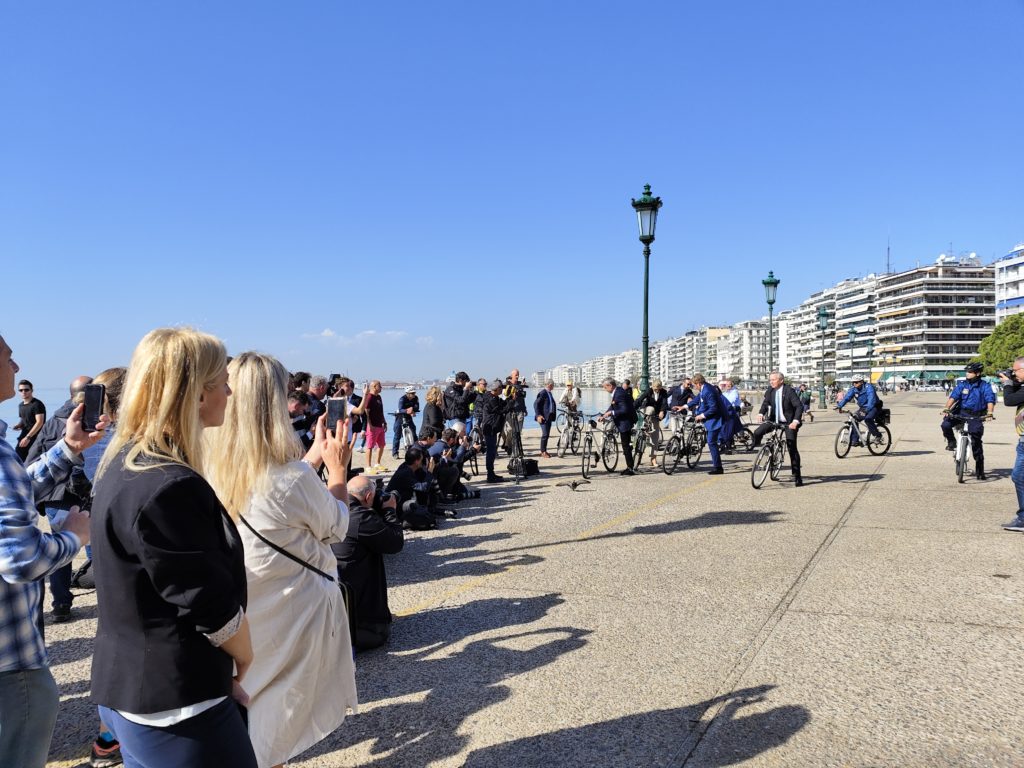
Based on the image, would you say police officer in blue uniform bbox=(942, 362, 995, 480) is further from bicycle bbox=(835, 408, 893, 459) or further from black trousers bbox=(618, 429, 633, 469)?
black trousers bbox=(618, 429, 633, 469)

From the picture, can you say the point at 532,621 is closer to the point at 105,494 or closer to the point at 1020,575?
the point at 105,494

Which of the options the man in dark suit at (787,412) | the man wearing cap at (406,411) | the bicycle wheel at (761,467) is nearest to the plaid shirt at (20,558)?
the bicycle wheel at (761,467)

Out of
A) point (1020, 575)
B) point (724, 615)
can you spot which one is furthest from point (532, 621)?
point (1020, 575)

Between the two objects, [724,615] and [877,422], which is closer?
[724,615]

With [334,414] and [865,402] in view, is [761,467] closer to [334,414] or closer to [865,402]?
[865,402]

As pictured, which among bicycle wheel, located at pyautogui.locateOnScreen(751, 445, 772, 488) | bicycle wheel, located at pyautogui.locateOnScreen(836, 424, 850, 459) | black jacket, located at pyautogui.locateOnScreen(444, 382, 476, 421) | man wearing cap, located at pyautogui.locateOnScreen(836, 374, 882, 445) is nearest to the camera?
bicycle wheel, located at pyautogui.locateOnScreen(751, 445, 772, 488)

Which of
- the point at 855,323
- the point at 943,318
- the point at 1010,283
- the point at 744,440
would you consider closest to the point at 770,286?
the point at 744,440

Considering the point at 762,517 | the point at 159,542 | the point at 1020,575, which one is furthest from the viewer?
the point at 762,517

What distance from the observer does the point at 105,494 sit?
1.67 meters

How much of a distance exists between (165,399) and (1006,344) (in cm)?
10207

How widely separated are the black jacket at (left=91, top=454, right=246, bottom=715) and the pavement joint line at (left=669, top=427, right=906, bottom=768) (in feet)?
7.37

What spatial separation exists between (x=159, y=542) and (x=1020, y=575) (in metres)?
6.69

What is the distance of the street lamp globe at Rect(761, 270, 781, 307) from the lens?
1057 inches

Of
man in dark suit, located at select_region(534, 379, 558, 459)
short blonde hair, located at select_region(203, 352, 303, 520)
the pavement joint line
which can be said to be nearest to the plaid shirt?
short blonde hair, located at select_region(203, 352, 303, 520)
